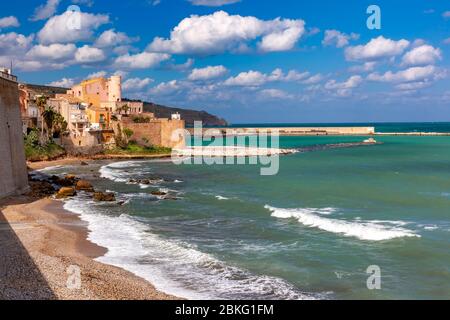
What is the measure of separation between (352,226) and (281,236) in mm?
3077

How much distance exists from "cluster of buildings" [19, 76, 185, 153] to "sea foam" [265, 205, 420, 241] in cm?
3351

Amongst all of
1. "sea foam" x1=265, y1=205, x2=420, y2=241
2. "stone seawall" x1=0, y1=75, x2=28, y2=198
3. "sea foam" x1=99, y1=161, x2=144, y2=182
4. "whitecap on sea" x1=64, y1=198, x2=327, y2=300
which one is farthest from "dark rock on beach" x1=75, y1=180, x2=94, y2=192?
"sea foam" x1=265, y1=205, x2=420, y2=241

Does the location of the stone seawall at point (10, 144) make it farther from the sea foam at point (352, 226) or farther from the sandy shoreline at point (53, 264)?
the sea foam at point (352, 226)

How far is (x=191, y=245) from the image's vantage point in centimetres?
1655

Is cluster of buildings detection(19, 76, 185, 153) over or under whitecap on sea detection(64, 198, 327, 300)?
over

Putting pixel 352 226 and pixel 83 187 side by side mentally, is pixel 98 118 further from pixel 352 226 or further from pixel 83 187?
pixel 352 226

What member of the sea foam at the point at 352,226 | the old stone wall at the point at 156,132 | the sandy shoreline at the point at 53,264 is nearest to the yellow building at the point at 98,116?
the old stone wall at the point at 156,132

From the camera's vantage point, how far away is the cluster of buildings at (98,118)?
2126 inches

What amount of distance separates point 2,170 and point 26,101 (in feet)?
97.0

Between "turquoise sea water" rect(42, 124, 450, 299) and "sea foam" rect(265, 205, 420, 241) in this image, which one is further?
"sea foam" rect(265, 205, 420, 241)

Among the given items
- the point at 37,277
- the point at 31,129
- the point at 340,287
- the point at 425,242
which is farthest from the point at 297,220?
the point at 31,129

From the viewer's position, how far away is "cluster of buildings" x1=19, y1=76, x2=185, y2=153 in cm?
5400

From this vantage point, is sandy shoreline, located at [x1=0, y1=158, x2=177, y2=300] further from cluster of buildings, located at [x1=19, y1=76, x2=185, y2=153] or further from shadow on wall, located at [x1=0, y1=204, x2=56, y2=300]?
cluster of buildings, located at [x1=19, y1=76, x2=185, y2=153]
